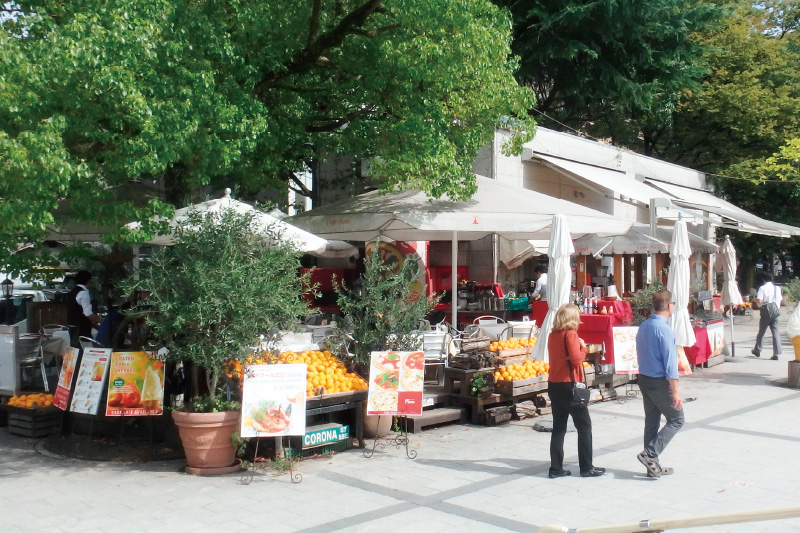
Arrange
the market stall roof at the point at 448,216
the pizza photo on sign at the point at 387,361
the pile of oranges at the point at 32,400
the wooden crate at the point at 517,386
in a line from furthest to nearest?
the market stall roof at the point at 448,216 → the wooden crate at the point at 517,386 → the pile of oranges at the point at 32,400 → the pizza photo on sign at the point at 387,361

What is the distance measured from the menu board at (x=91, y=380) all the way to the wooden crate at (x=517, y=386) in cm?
462

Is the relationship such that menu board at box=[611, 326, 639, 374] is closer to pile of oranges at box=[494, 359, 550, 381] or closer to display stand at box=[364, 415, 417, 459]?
pile of oranges at box=[494, 359, 550, 381]

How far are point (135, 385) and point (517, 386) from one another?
4.53 m

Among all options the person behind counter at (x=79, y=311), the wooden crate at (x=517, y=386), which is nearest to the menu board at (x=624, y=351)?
the wooden crate at (x=517, y=386)

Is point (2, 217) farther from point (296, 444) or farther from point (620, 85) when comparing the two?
point (620, 85)

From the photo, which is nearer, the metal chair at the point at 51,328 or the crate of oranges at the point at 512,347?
the crate of oranges at the point at 512,347

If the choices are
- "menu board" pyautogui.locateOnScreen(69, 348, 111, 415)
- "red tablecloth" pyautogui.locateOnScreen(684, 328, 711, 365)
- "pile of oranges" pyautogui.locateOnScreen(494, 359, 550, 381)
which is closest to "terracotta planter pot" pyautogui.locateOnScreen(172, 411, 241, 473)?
"menu board" pyautogui.locateOnScreen(69, 348, 111, 415)

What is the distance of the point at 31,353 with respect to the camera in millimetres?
9352

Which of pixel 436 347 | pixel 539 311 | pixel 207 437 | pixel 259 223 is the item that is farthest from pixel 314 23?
pixel 207 437

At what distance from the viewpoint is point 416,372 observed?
26.1 ft

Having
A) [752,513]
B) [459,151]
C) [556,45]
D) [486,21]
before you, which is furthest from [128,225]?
[556,45]

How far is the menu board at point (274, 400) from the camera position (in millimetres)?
6926

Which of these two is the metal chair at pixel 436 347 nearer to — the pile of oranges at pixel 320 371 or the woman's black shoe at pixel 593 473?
the pile of oranges at pixel 320 371

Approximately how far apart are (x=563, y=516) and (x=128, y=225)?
5820mm
